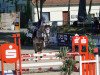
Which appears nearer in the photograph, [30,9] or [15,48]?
[15,48]

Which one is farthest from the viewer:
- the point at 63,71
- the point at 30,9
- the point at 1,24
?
the point at 30,9

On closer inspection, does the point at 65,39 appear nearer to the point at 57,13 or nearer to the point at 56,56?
the point at 56,56

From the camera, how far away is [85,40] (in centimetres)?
1673

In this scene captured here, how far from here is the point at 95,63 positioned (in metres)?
11.8

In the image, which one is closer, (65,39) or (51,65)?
(51,65)

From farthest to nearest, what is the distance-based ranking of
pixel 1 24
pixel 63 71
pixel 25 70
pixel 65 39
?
pixel 1 24
pixel 65 39
pixel 25 70
pixel 63 71

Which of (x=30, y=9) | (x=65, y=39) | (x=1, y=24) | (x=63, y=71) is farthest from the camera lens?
(x=30, y=9)

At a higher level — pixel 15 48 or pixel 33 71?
pixel 15 48

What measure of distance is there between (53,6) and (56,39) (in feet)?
126

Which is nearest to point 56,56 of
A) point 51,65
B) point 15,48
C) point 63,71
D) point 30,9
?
point 51,65

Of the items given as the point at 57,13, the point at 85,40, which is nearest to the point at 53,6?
the point at 57,13

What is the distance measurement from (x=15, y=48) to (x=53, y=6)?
2183 inches

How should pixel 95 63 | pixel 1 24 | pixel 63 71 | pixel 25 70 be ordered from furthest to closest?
pixel 1 24
pixel 25 70
pixel 63 71
pixel 95 63

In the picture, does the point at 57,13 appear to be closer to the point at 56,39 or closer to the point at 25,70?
the point at 56,39
